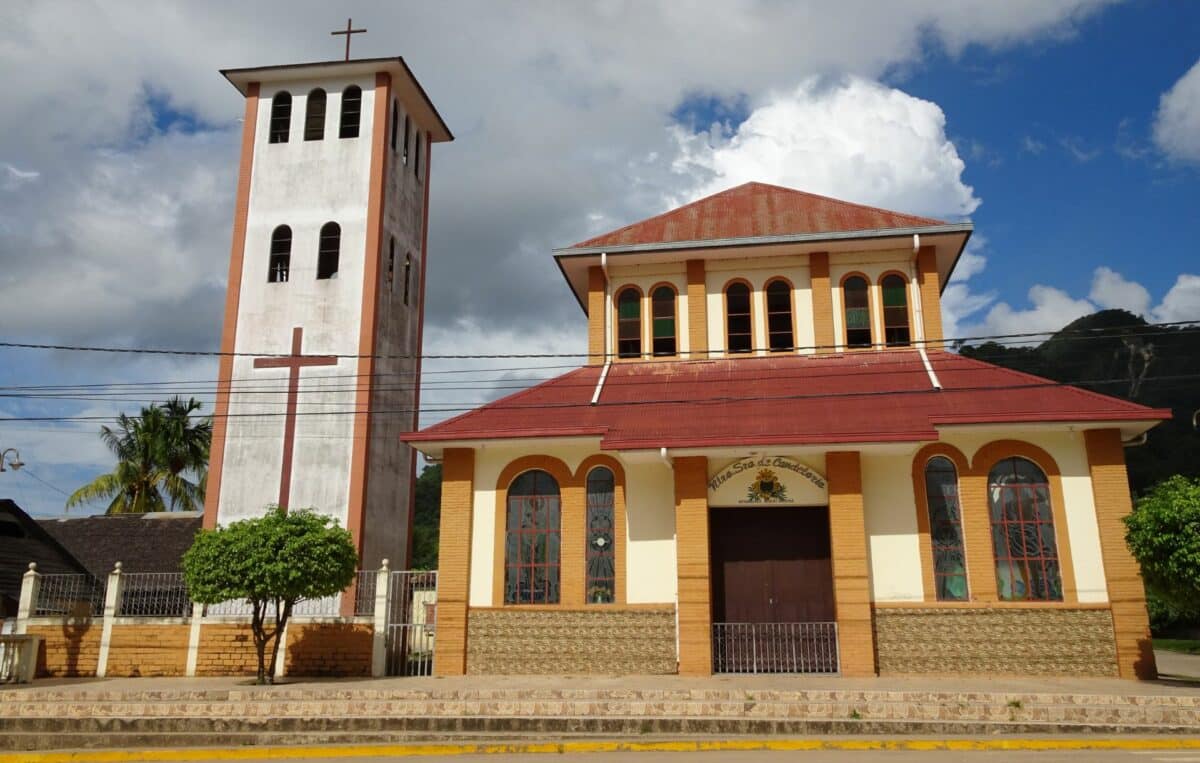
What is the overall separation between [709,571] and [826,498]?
258 centimetres

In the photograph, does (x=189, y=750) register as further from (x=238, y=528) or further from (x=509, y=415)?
(x=509, y=415)

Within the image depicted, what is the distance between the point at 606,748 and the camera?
993 cm

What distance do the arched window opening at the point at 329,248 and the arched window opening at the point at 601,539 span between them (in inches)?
415

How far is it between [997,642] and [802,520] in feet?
12.9

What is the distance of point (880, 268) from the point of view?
20.0 meters

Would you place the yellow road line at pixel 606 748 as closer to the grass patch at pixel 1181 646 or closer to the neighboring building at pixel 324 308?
the neighboring building at pixel 324 308

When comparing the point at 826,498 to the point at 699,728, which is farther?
the point at 826,498

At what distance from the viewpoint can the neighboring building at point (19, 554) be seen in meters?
20.1

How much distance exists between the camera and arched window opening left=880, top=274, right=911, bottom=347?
19.7m

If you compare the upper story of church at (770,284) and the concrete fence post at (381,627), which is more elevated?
the upper story of church at (770,284)

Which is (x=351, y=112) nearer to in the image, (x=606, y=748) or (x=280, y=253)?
(x=280, y=253)

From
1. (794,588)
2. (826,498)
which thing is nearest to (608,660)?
(794,588)

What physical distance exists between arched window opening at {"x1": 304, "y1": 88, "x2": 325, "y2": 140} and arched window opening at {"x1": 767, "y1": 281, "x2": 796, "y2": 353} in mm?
13466

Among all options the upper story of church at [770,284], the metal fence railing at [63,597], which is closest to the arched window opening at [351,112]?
the upper story of church at [770,284]
